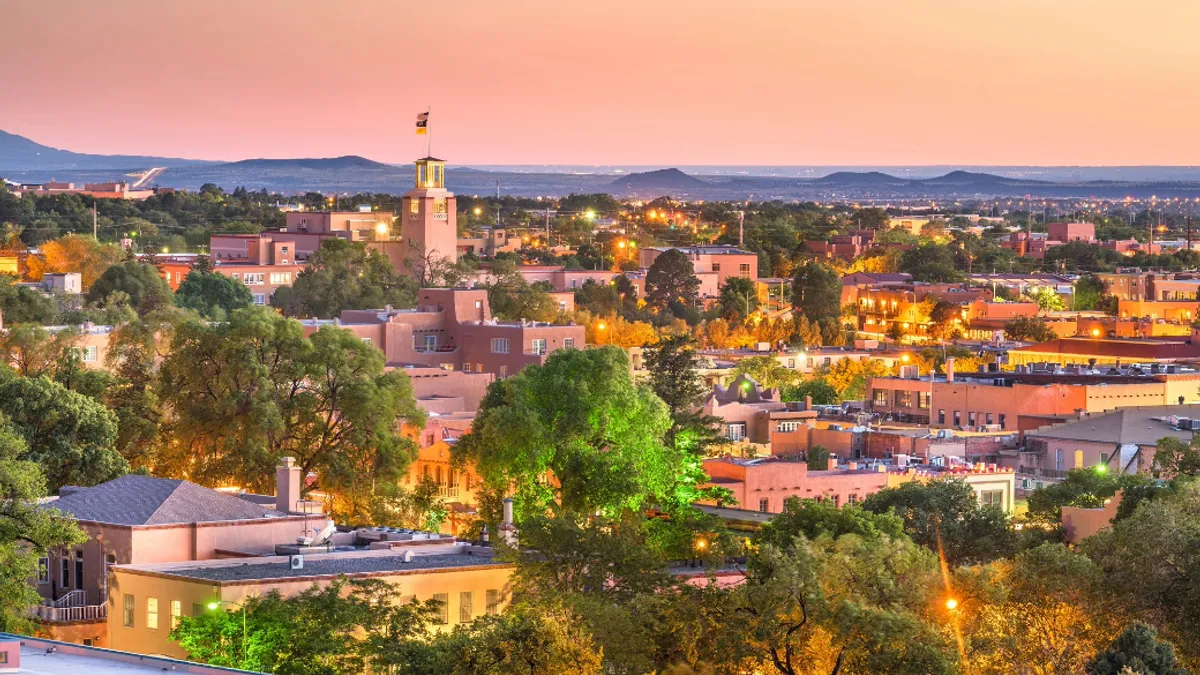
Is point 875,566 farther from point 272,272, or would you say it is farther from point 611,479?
point 272,272

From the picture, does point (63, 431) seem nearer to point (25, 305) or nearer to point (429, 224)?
point (25, 305)

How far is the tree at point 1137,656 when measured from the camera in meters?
33.0

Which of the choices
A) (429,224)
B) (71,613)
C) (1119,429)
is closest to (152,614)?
(71,613)

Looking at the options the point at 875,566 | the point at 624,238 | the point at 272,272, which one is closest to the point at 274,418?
the point at 875,566

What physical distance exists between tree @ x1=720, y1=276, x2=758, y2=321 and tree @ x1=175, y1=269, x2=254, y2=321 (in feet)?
92.4

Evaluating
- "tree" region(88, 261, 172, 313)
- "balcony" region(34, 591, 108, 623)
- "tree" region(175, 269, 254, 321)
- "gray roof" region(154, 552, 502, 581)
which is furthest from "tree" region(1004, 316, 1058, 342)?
"balcony" region(34, 591, 108, 623)

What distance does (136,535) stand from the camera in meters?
42.0

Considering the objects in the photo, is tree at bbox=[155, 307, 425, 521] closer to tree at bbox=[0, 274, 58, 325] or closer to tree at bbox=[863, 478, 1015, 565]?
tree at bbox=[863, 478, 1015, 565]

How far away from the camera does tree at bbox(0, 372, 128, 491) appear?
51.8 m

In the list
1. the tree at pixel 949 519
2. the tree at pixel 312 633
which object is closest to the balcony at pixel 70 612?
the tree at pixel 312 633

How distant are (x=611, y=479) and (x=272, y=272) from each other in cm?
7834

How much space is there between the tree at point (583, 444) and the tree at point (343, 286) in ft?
171

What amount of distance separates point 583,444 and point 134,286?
59386mm

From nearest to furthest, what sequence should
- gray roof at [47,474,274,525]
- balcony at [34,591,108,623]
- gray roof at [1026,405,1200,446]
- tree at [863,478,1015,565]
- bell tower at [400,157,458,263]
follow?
balcony at [34,591,108,623] → gray roof at [47,474,274,525] → tree at [863,478,1015,565] → gray roof at [1026,405,1200,446] → bell tower at [400,157,458,263]
